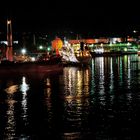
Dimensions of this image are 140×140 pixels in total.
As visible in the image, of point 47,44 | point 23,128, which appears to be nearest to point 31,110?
point 23,128

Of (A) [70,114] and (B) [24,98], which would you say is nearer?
(A) [70,114]

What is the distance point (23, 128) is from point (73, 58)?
5316cm

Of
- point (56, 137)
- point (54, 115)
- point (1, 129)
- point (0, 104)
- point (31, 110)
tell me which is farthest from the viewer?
point (0, 104)

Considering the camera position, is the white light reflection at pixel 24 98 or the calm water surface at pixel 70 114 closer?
the calm water surface at pixel 70 114

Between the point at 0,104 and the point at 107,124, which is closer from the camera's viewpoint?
the point at 107,124

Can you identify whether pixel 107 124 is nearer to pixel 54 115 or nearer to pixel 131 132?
pixel 131 132

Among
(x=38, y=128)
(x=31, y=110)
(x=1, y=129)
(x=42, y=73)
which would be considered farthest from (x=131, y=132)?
(x=42, y=73)

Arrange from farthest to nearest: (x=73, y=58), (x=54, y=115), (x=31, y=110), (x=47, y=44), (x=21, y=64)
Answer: (x=47, y=44) → (x=73, y=58) → (x=21, y=64) → (x=31, y=110) → (x=54, y=115)

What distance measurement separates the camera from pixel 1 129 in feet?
56.1

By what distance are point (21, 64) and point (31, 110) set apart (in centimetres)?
2751

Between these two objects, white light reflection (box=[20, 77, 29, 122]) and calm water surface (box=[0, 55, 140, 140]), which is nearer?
calm water surface (box=[0, 55, 140, 140])

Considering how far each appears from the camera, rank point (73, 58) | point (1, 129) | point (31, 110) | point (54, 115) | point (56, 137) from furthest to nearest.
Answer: point (73, 58) < point (31, 110) < point (54, 115) < point (1, 129) < point (56, 137)

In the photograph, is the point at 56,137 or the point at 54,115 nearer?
the point at 56,137

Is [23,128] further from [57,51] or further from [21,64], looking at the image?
[57,51]
